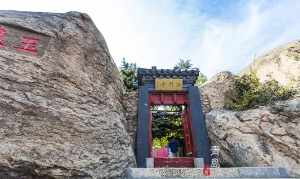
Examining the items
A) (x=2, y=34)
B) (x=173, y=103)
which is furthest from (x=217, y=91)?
(x=2, y=34)

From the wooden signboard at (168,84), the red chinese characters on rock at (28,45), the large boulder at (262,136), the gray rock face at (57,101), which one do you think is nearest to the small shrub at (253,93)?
the large boulder at (262,136)

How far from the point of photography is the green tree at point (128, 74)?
48.7 ft

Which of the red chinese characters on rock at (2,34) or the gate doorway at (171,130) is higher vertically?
the red chinese characters on rock at (2,34)

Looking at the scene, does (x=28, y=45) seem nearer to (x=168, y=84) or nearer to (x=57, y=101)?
(x=57, y=101)

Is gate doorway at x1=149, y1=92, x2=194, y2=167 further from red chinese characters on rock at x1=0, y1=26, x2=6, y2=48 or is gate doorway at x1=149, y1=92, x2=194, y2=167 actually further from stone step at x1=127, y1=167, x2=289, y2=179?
red chinese characters on rock at x1=0, y1=26, x2=6, y2=48

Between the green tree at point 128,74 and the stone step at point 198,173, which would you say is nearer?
the stone step at point 198,173

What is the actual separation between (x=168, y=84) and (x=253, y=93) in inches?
124

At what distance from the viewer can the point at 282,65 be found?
44.7 feet

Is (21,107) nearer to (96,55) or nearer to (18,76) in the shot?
(18,76)

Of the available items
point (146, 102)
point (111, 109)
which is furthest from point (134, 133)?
point (111, 109)

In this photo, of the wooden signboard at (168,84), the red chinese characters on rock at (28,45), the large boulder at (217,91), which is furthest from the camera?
the wooden signboard at (168,84)

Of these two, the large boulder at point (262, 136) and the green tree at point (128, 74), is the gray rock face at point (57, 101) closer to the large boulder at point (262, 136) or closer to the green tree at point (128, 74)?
the large boulder at point (262, 136)

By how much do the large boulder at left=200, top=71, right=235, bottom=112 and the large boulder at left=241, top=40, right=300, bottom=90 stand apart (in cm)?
133

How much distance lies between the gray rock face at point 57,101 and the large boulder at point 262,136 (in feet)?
10.9
